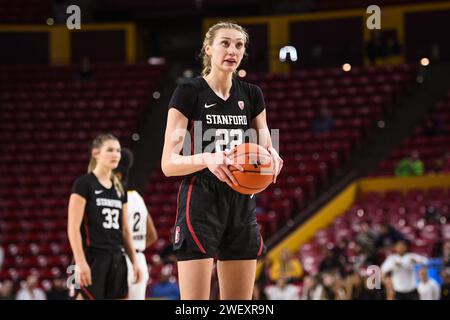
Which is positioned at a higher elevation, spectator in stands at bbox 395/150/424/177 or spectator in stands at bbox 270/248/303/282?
spectator in stands at bbox 395/150/424/177

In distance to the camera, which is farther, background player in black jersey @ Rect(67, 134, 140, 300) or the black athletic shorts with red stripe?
background player in black jersey @ Rect(67, 134, 140, 300)

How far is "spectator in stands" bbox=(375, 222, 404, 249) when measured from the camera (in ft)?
36.3

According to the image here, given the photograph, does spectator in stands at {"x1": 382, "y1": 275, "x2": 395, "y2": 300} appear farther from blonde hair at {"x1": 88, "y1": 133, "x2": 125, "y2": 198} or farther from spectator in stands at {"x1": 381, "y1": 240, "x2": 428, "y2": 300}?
blonde hair at {"x1": 88, "y1": 133, "x2": 125, "y2": 198}

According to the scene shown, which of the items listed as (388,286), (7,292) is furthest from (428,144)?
(7,292)

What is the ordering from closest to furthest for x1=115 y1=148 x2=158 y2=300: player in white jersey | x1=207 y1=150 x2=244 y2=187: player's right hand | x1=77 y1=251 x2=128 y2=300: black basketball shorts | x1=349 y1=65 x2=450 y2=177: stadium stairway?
x1=207 y1=150 x2=244 y2=187: player's right hand
x1=77 y1=251 x2=128 y2=300: black basketball shorts
x1=115 y1=148 x2=158 y2=300: player in white jersey
x1=349 y1=65 x2=450 y2=177: stadium stairway

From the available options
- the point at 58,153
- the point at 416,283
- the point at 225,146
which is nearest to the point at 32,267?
the point at 58,153

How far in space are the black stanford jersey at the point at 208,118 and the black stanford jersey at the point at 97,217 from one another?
1744 millimetres

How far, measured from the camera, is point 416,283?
9625 mm

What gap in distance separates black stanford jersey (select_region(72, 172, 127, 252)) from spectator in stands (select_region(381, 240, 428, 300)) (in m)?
4.66

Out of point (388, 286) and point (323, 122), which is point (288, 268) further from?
point (323, 122)

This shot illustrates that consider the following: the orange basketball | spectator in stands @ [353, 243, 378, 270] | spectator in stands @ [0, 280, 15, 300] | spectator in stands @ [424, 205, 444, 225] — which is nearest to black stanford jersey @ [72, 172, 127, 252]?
the orange basketball

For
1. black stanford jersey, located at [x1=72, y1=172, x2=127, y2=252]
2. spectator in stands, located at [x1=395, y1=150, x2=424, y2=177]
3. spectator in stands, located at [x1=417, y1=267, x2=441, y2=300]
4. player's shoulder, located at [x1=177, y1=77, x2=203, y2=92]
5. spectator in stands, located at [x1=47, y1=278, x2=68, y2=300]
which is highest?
player's shoulder, located at [x1=177, y1=77, x2=203, y2=92]

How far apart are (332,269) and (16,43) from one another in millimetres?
14288
